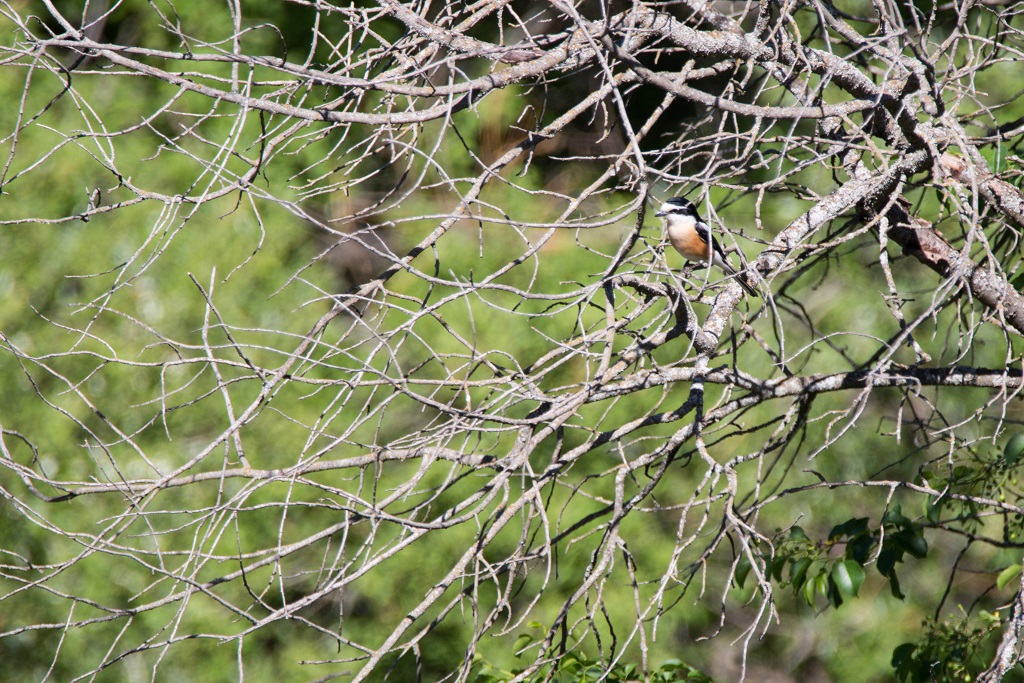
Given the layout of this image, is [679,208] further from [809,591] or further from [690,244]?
[809,591]

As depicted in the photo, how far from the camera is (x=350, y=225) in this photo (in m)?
4.82

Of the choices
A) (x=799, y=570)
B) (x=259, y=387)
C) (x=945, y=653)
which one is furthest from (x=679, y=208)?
(x=259, y=387)

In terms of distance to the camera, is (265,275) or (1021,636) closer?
(1021,636)

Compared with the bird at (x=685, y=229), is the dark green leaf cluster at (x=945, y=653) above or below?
below

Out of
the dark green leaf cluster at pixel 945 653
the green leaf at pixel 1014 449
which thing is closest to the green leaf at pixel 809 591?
the dark green leaf cluster at pixel 945 653

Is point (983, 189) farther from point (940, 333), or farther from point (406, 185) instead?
point (406, 185)

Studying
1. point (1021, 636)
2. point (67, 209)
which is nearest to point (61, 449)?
point (67, 209)

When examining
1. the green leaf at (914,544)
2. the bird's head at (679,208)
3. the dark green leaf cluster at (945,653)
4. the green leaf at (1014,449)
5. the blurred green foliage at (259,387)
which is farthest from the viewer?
the blurred green foliage at (259,387)

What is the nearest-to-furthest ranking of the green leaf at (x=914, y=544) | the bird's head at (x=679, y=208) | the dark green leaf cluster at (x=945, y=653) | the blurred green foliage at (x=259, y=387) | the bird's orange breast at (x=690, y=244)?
the green leaf at (x=914, y=544) → the dark green leaf cluster at (x=945, y=653) → the bird's head at (x=679, y=208) → the bird's orange breast at (x=690, y=244) → the blurred green foliage at (x=259, y=387)

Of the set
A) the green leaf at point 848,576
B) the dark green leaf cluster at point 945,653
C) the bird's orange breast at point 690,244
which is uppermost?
the bird's orange breast at point 690,244

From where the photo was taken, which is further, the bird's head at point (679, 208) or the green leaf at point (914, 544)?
the bird's head at point (679, 208)

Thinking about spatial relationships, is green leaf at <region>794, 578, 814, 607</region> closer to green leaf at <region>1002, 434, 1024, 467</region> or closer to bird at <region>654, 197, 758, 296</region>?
green leaf at <region>1002, 434, 1024, 467</region>

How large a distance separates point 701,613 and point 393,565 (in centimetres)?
172

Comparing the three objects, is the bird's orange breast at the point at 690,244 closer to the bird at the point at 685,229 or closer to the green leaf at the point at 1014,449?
the bird at the point at 685,229
